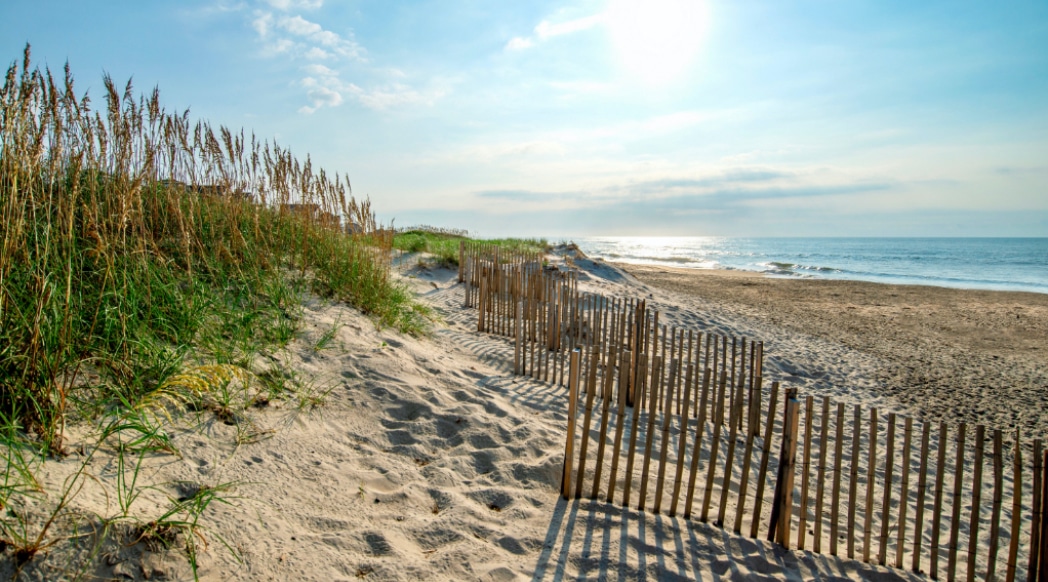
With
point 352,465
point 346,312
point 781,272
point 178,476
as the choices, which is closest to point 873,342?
point 346,312

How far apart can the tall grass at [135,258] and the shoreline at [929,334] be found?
6.14 meters

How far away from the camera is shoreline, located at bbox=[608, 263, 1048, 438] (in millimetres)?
5934

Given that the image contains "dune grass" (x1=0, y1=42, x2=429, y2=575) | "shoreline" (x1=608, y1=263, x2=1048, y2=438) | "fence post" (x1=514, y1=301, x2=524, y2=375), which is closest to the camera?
"dune grass" (x1=0, y1=42, x2=429, y2=575)

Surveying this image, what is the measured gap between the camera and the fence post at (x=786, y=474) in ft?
8.49

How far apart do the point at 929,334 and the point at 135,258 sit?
12.0 m

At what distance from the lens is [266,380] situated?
3225 millimetres

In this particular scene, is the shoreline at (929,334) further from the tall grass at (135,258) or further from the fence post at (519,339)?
the tall grass at (135,258)

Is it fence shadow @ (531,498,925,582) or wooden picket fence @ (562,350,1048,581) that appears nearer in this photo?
fence shadow @ (531,498,925,582)

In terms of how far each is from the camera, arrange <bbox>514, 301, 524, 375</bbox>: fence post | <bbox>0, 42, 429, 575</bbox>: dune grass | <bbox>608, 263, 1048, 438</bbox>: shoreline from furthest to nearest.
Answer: <bbox>608, 263, 1048, 438</bbox>: shoreline, <bbox>514, 301, 524, 375</bbox>: fence post, <bbox>0, 42, 429, 575</bbox>: dune grass

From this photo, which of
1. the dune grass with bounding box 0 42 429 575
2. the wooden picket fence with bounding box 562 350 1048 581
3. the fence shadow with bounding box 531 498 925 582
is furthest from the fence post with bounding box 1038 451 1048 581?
the dune grass with bounding box 0 42 429 575

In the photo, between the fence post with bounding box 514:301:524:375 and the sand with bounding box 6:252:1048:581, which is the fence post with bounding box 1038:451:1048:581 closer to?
the sand with bounding box 6:252:1048:581

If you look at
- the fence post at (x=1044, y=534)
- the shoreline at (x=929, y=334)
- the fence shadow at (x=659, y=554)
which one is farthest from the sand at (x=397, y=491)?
the shoreline at (x=929, y=334)

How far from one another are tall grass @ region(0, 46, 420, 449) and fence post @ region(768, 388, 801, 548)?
3.11m

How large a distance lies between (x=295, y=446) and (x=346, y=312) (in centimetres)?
223
